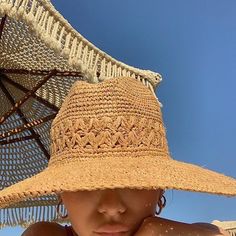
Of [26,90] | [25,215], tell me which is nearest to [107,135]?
[26,90]

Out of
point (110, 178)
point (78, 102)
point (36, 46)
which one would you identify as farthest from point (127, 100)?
point (36, 46)

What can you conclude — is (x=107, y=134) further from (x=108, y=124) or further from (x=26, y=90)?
(x=26, y=90)

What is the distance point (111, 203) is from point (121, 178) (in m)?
0.05

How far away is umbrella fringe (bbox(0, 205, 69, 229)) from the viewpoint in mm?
3570

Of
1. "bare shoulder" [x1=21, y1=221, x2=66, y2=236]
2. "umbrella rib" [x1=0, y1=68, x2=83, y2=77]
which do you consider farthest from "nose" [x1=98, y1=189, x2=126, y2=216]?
"umbrella rib" [x1=0, y1=68, x2=83, y2=77]

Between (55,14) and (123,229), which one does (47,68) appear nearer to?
(55,14)

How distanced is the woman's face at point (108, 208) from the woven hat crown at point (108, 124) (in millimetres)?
99

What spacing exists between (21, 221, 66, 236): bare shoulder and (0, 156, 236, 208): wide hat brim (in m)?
0.18

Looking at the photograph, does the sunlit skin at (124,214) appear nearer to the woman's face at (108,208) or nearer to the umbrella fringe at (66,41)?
the woman's face at (108,208)

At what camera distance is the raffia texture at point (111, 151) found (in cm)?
94

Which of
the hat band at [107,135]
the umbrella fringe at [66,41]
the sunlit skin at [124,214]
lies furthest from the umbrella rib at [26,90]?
the sunlit skin at [124,214]

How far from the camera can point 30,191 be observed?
0.96 meters

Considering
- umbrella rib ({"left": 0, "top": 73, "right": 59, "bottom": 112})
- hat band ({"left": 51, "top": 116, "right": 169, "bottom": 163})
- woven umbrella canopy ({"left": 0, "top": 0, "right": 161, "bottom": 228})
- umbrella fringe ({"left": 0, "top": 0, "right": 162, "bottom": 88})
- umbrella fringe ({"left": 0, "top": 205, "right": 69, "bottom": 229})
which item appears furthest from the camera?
umbrella fringe ({"left": 0, "top": 205, "right": 69, "bottom": 229})

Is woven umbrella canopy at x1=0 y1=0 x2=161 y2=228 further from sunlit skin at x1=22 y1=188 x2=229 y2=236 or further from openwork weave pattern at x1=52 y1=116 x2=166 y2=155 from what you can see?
sunlit skin at x1=22 y1=188 x2=229 y2=236
